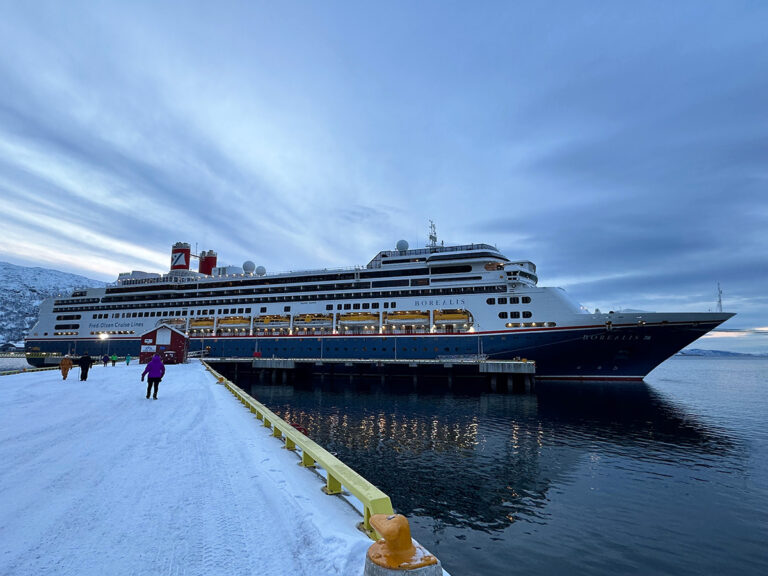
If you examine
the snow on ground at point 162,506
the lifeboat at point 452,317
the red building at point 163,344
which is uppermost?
the lifeboat at point 452,317

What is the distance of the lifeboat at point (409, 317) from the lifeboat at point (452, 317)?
1.47 meters

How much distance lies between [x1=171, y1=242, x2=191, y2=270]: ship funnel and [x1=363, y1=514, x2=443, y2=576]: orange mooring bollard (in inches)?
2984

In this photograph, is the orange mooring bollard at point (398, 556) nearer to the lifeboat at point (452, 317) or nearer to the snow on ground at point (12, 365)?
the lifeboat at point (452, 317)

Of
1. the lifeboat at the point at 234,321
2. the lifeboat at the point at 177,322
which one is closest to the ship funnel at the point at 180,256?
the lifeboat at the point at 177,322

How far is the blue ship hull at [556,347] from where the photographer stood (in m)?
36.2

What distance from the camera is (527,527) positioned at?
28.5 feet

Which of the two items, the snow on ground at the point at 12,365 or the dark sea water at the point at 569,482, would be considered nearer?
the dark sea water at the point at 569,482

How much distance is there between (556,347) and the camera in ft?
126

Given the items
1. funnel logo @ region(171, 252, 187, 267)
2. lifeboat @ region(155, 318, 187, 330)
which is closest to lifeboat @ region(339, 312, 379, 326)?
lifeboat @ region(155, 318, 187, 330)

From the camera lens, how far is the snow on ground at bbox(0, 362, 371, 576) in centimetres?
359

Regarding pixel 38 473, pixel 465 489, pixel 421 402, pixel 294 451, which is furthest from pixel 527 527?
pixel 421 402

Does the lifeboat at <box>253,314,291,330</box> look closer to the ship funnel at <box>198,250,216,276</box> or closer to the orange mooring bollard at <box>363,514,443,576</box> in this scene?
the ship funnel at <box>198,250,216,276</box>

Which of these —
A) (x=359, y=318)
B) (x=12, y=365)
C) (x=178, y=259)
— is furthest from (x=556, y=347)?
(x=12, y=365)

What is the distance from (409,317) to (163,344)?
27621mm
